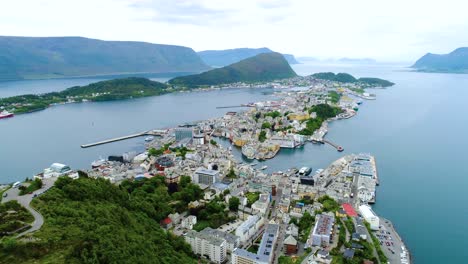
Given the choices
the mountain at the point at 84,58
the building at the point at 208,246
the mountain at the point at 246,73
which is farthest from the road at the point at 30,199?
the mountain at the point at 84,58

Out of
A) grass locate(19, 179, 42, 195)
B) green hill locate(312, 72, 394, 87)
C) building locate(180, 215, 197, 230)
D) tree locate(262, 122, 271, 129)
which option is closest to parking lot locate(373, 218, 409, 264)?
building locate(180, 215, 197, 230)

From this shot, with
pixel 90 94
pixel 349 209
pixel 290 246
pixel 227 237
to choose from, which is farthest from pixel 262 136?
pixel 90 94

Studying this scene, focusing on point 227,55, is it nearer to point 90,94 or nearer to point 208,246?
point 90,94

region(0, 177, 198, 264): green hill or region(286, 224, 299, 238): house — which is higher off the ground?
region(0, 177, 198, 264): green hill

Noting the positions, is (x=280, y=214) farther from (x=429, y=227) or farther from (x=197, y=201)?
(x=429, y=227)

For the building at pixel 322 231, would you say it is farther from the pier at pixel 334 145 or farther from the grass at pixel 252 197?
the pier at pixel 334 145

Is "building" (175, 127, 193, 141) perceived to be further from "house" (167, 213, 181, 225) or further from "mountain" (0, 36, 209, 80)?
"mountain" (0, 36, 209, 80)

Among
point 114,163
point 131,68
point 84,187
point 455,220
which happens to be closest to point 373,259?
point 455,220
